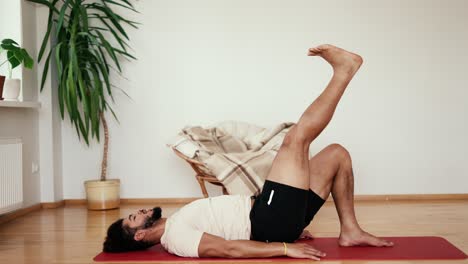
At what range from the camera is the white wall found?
5281 millimetres

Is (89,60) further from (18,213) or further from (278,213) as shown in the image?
(278,213)

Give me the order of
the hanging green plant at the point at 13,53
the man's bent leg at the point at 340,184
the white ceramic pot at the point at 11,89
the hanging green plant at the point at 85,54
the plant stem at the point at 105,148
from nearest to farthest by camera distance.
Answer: the man's bent leg at the point at 340,184
the hanging green plant at the point at 13,53
the white ceramic pot at the point at 11,89
the hanging green plant at the point at 85,54
the plant stem at the point at 105,148

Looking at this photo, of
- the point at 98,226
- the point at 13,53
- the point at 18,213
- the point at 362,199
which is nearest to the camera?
the point at 98,226

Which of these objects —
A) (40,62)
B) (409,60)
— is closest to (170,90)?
(40,62)

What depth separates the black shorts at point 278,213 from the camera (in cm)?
272

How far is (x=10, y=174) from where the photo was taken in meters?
4.16

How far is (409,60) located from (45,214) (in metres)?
3.49

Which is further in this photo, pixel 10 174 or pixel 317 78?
pixel 317 78

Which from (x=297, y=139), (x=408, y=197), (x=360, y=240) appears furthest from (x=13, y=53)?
(x=408, y=197)

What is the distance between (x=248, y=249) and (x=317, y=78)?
112 inches

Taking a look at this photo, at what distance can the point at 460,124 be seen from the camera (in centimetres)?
530

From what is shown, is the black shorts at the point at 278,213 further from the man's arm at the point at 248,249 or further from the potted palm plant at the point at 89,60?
the potted palm plant at the point at 89,60

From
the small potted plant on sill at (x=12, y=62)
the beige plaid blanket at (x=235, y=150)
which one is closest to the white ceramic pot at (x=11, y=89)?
the small potted plant on sill at (x=12, y=62)

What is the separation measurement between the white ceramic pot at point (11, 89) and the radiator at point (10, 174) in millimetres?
339
